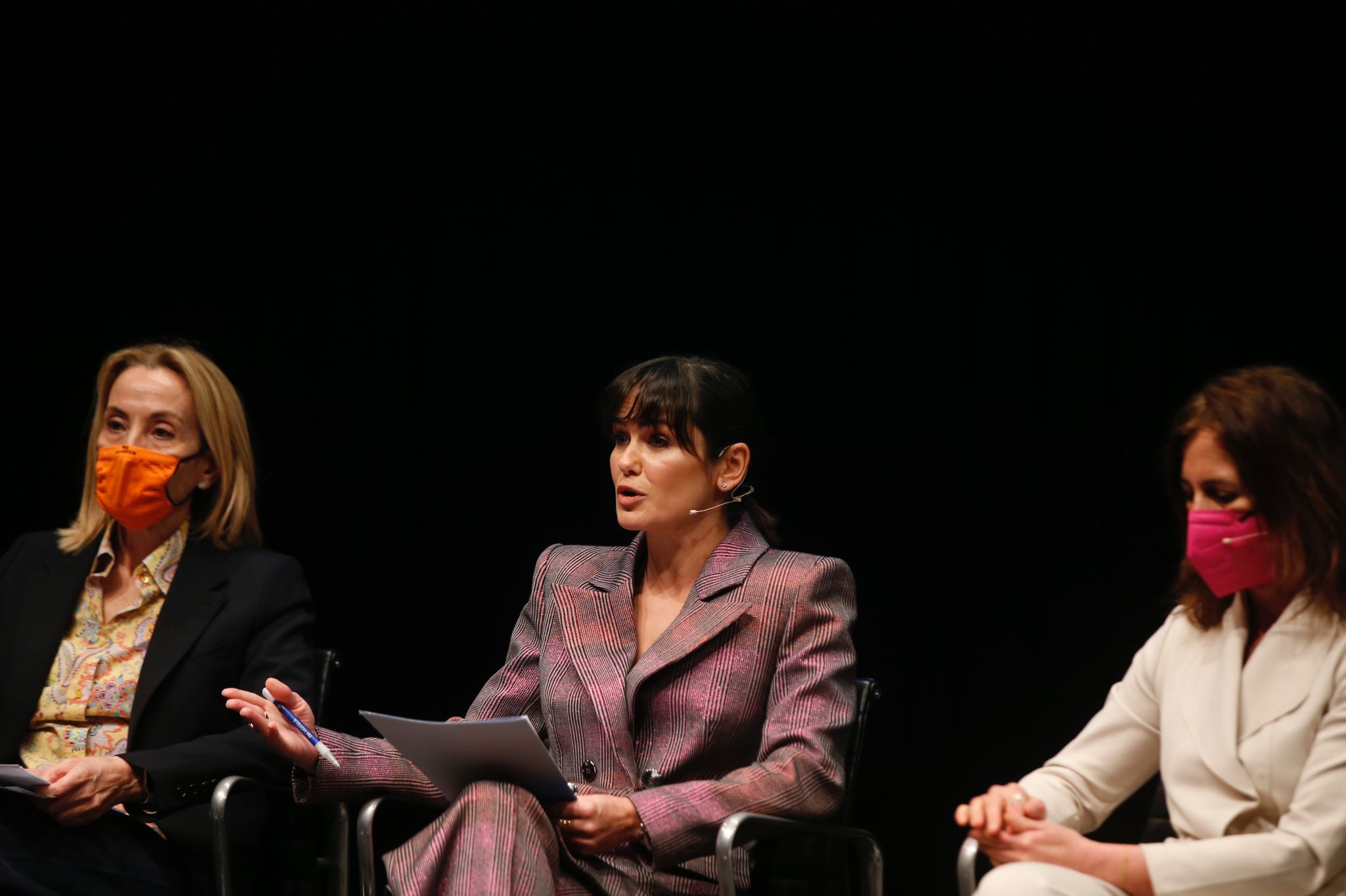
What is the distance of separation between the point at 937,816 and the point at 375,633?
5.18 feet

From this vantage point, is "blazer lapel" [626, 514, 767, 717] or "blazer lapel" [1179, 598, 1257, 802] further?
"blazer lapel" [626, 514, 767, 717]

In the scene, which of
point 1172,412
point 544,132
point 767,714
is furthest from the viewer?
point 544,132

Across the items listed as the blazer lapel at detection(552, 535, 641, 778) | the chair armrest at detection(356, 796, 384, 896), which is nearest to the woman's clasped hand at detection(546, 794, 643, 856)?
the blazer lapel at detection(552, 535, 641, 778)

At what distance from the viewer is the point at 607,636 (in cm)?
296

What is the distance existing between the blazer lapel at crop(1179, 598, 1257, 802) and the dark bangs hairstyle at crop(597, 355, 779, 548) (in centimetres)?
107

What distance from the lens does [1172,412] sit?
321 cm

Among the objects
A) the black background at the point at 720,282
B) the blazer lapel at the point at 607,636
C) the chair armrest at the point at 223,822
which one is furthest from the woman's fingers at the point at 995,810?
the chair armrest at the point at 223,822

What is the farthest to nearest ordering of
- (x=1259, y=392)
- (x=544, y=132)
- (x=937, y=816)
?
(x=544, y=132) → (x=937, y=816) → (x=1259, y=392)

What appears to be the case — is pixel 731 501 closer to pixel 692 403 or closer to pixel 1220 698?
pixel 692 403

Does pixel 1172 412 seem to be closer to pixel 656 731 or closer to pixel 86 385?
pixel 656 731

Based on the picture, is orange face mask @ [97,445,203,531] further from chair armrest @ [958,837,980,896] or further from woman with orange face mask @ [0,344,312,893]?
chair armrest @ [958,837,980,896]

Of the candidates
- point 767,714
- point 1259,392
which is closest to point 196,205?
point 767,714

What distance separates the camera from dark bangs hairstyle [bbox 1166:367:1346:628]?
217cm

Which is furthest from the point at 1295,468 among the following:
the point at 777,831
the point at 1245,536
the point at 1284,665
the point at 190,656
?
the point at 190,656
